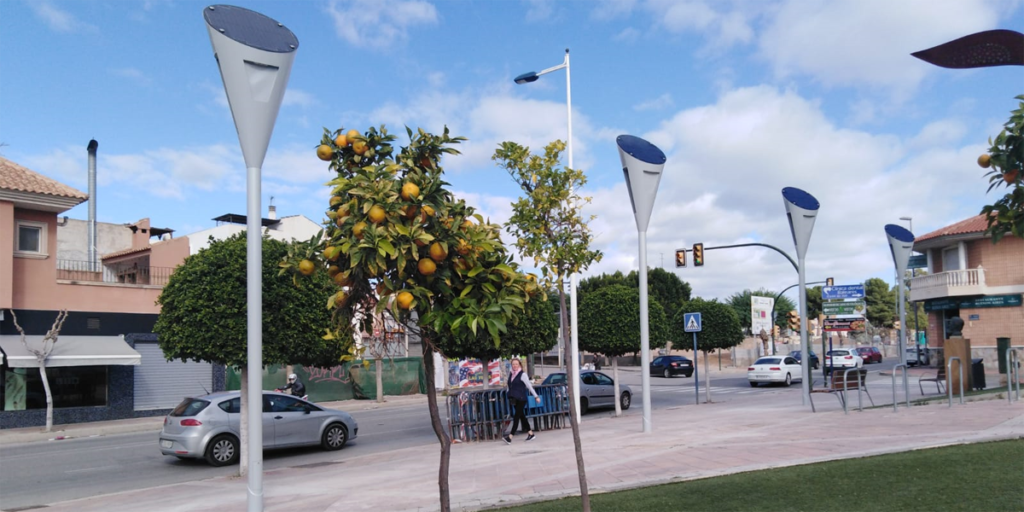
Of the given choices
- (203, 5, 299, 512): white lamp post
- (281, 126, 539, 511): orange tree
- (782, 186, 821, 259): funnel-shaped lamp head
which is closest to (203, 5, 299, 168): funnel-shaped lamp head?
(203, 5, 299, 512): white lamp post

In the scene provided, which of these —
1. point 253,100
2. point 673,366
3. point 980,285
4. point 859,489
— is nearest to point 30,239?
point 253,100

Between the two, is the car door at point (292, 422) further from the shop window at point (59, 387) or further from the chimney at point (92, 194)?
the chimney at point (92, 194)

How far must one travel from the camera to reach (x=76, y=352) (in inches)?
975

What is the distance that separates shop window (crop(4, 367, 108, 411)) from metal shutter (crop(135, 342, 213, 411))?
1.37m

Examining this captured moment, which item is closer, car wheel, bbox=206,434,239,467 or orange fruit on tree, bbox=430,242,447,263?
orange fruit on tree, bbox=430,242,447,263

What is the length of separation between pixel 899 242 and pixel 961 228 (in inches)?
1047

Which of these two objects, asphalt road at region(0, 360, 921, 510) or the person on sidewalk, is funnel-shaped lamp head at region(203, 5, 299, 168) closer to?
asphalt road at region(0, 360, 921, 510)

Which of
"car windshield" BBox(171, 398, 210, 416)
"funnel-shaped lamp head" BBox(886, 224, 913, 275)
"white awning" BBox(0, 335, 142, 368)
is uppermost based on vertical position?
"funnel-shaped lamp head" BBox(886, 224, 913, 275)

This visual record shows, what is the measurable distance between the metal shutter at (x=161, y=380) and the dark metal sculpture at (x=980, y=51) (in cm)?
2787

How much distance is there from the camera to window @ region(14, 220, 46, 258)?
81.7 feet

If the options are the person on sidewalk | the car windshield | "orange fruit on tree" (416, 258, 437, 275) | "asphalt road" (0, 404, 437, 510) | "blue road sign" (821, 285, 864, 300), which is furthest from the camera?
"blue road sign" (821, 285, 864, 300)

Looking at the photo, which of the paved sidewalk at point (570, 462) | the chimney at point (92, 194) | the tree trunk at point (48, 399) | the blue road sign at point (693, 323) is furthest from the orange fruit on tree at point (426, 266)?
the chimney at point (92, 194)

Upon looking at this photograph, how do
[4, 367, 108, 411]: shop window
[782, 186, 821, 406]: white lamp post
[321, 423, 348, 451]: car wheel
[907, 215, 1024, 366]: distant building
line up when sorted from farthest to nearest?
[907, 215, 1024, 366]: distant building → [4, 367, 108, 411]: shop window → [782, 186, 821, 406]: white lamp post → [321, 423, 348, 451]: car wheel

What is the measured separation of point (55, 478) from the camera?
13328mm
